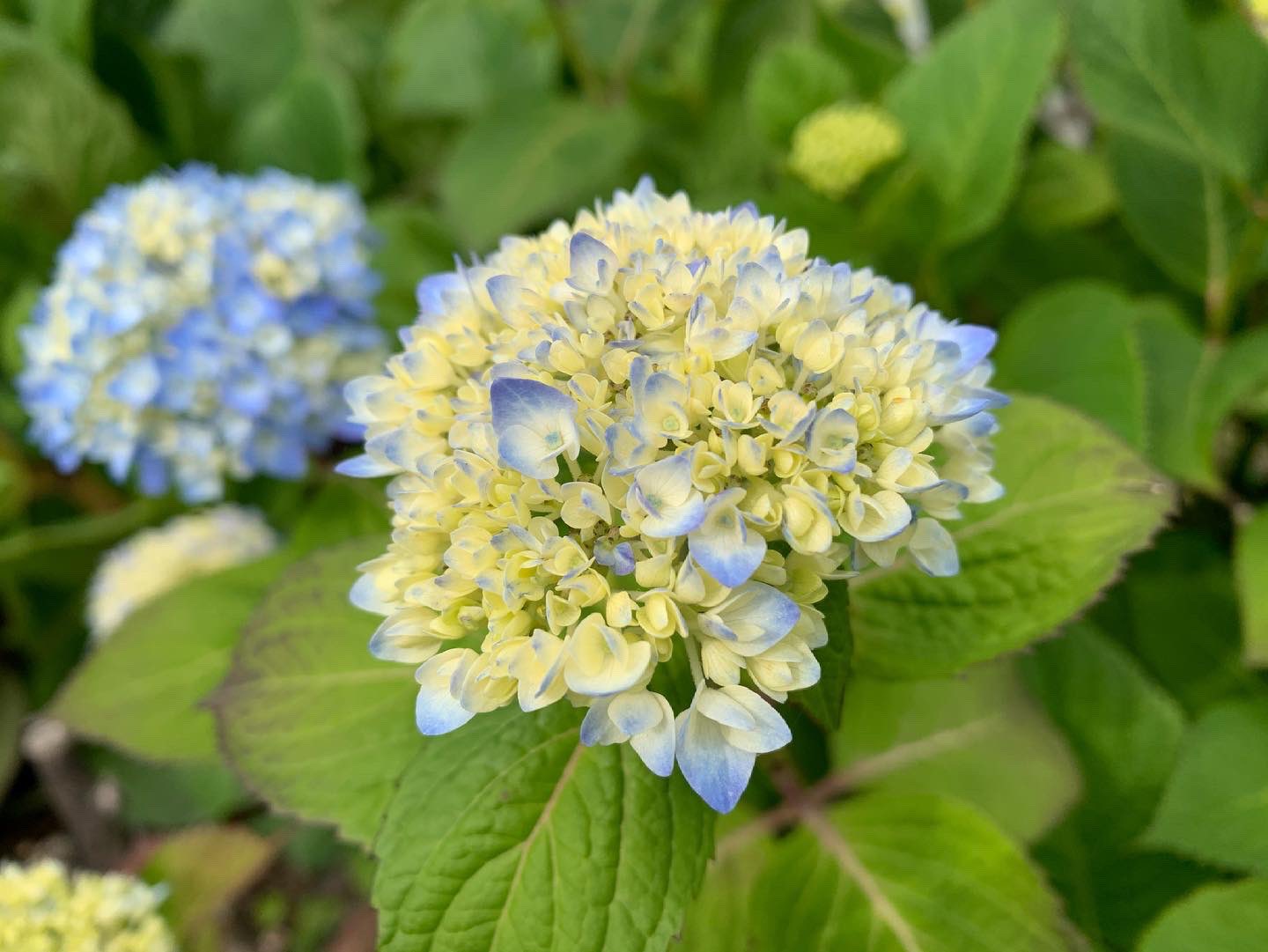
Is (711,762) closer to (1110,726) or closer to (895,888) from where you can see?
(895,888)

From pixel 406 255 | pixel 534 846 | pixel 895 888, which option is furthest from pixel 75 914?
pixel 406 255

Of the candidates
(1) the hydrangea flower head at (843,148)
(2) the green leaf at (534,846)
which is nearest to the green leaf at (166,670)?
(2) the green leaf at (534,846)

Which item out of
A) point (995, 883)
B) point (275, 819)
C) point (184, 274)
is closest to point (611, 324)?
point (995, 883)

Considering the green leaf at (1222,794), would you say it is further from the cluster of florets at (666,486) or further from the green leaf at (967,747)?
the cluster of florets at (666,486)

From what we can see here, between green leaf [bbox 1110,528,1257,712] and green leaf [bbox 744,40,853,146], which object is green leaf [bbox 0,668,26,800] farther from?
green leaf [bbox 1110,528,1257,712]

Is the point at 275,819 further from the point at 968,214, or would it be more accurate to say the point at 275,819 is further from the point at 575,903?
the point at 968,214

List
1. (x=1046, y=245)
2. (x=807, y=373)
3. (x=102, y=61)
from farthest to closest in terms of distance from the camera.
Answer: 1. (x=102, y=61)
2. (x=1046, y=245)
3. (x=807, y=373)
